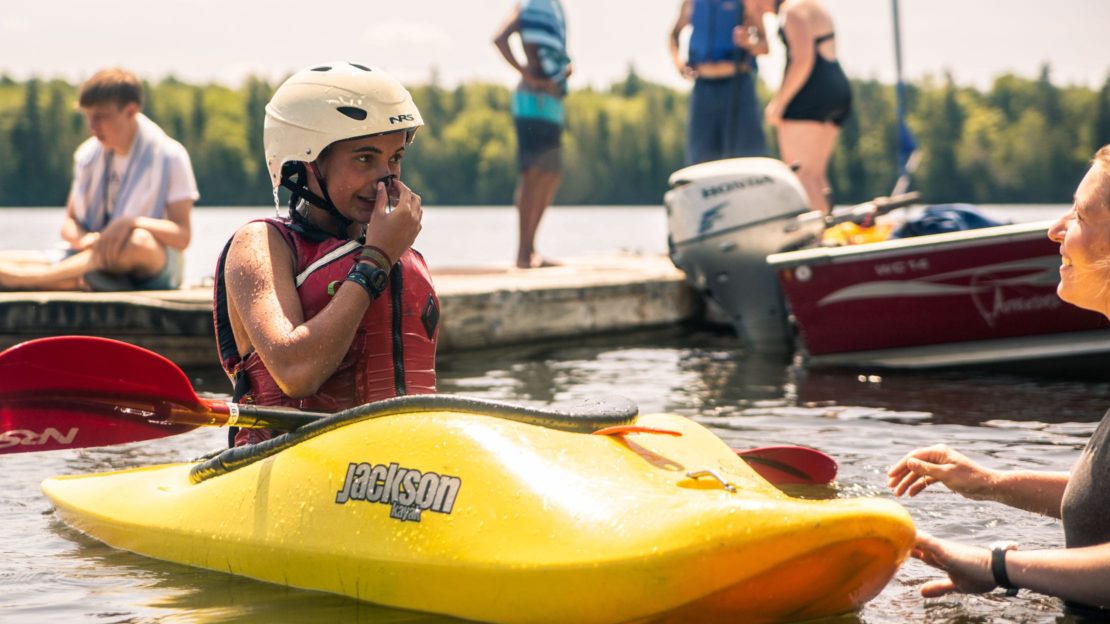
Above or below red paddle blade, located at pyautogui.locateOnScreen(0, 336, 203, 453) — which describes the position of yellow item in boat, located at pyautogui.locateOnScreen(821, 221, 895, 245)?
below

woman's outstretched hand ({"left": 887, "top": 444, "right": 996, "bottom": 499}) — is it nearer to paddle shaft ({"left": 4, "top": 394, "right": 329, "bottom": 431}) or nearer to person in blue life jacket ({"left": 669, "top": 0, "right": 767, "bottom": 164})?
paddle shaft ({"left": 4, "top": 394, "right": 329, "bottom": 431})

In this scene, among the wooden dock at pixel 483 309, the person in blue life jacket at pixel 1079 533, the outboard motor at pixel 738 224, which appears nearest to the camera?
the person in blue life jacket at pixel 1079 533

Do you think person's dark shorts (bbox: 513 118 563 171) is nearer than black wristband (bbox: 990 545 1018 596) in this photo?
No

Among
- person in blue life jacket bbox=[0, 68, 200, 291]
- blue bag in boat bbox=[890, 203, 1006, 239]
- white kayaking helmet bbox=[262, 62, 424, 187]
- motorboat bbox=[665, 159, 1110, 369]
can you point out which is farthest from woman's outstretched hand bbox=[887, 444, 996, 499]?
person in blue life jacket bbox=[0, 68, 200, 291]

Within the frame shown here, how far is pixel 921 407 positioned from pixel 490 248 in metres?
21.2

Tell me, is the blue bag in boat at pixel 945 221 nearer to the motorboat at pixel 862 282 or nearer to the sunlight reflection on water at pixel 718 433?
the motorboat at pixel 862 282

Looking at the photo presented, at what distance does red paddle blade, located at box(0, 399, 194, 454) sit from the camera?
420 cm

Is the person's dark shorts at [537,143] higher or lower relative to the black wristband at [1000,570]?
higher

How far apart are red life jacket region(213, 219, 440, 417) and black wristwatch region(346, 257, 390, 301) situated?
0.39 ft

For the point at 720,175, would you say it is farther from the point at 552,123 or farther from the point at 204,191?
the point at 204,191

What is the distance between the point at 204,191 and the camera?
84.3m

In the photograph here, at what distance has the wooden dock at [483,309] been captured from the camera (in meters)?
7.92

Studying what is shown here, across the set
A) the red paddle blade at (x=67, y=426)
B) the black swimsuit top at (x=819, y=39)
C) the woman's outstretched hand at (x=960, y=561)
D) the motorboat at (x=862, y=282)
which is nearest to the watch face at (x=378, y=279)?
the red paddle blade at (x=67, y=426)

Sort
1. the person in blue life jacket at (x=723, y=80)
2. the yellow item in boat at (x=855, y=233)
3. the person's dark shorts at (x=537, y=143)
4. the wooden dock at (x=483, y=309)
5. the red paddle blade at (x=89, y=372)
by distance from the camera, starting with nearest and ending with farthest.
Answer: the red paddle blade at (x=89, y=372) < the wooden dock at (x=483, y=309) < the yellow item in boat at (x=855, y=233) < the person in blue life jacket at (x=723, y=80) < the person's dark shorts at (x=537, y=143)
